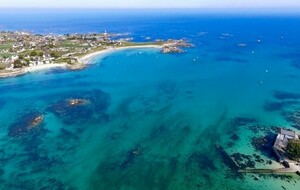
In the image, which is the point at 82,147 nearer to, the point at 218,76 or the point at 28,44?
the point at 218,76

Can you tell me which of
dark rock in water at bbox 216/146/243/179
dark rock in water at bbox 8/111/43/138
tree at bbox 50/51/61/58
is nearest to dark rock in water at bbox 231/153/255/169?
dark rock in water at bbox 216/146/243/179

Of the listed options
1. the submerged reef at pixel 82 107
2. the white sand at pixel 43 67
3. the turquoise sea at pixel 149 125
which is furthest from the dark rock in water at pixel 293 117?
the white sand at pixel 43 67

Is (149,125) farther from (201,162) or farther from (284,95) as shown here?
(284,95)

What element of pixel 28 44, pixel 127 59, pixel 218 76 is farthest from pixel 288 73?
pixel 28 44

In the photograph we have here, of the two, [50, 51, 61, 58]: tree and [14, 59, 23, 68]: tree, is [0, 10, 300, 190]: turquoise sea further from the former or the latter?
[50, 51, 61, 58]: tree

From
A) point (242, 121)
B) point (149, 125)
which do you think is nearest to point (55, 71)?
point (149, 125)

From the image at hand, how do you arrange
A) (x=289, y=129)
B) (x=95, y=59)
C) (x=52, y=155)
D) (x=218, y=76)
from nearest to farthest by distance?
(x=52, y=155), (x=289, y=129), (x=218, y=76), (x=95, y=59)
